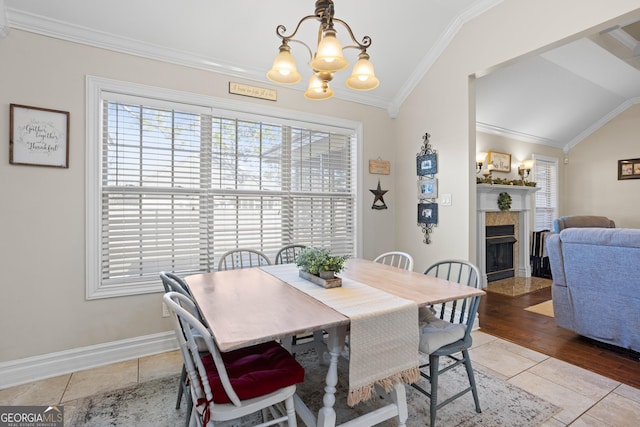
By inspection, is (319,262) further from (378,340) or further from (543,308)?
(543,308)

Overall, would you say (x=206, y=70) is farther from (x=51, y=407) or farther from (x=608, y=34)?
(x=608, y=34)

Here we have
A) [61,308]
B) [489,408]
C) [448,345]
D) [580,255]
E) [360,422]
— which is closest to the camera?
[360,422]

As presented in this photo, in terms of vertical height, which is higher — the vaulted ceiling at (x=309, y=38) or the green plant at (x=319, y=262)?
the vaulted ceiling at (x=309, y=38)

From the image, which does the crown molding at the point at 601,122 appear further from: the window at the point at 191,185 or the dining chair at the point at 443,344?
A: the dining chair at the point at 443,344

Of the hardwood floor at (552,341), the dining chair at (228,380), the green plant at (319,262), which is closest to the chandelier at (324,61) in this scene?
the green plant at (319,262)

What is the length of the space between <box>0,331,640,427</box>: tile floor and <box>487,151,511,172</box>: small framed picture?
346 cm

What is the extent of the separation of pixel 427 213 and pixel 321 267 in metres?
2.02

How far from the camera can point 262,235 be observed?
311cm

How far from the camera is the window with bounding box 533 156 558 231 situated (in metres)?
6.19

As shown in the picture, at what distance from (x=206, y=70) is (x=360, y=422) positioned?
9.63ft

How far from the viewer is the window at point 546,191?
6.19 metres

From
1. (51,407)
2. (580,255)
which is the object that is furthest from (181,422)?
(580,255)

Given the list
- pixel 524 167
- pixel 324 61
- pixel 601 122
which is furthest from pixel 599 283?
pixel 601 122

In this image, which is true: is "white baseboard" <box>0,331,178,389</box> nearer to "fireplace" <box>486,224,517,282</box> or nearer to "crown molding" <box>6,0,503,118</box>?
"crown molding" <box>6,0,503,118</box>
